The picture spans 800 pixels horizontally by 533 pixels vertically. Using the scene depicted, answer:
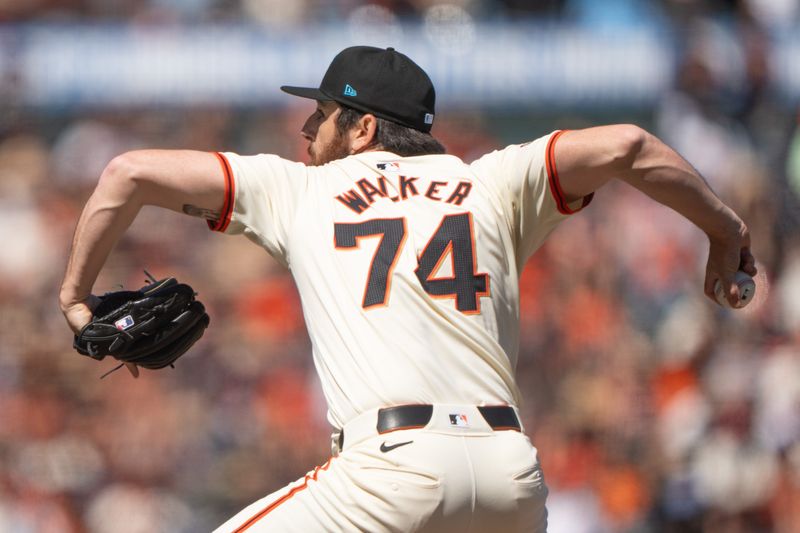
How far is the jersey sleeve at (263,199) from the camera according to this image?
2.63 m

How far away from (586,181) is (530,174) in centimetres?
14

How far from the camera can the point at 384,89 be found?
9.70 feet

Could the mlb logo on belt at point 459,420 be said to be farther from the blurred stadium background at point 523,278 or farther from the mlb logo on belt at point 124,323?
the blurred stadium background at point 523,278

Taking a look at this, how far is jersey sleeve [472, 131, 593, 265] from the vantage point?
268cm

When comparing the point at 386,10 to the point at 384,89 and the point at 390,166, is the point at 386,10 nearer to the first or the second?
the point at 384,89

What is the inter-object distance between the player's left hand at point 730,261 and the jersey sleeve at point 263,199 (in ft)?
3.62

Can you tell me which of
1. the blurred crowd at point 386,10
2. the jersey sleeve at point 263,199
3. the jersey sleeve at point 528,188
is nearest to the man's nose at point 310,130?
the jersey sleeve at point 263,199

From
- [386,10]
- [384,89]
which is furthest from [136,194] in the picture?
[386,10]

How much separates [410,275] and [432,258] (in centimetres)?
8

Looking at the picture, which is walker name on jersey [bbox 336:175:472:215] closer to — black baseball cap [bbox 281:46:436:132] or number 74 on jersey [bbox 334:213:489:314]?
number 74 on jersey [bbox 334:213:489:314]

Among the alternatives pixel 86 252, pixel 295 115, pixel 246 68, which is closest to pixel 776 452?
pixel 295 115

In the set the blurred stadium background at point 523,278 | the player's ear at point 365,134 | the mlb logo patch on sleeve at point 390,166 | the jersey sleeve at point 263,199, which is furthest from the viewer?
the blurred stadium background at point 523,278

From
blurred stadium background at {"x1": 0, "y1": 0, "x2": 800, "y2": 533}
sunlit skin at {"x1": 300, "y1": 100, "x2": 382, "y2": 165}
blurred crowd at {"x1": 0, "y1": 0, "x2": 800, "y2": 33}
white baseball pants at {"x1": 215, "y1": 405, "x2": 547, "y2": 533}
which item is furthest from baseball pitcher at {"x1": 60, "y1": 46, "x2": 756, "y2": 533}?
blurred crowd at {"x1": 0, "y1": 0, "x2": 800, "y2": 33}

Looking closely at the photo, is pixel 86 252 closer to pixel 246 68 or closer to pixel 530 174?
pixel 530 174
